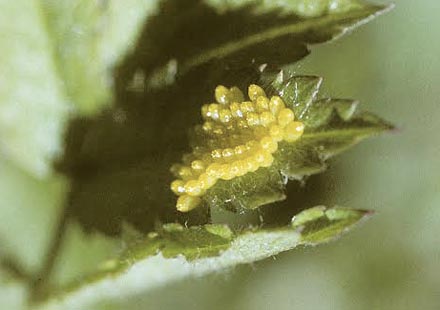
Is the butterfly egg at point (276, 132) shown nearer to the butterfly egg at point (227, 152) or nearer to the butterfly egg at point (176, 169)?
the butterfly egg at point (227, 152)

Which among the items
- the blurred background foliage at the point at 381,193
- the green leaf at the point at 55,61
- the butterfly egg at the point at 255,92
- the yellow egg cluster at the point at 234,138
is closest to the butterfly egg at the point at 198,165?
the yellow egg cluster at the point at 234,138

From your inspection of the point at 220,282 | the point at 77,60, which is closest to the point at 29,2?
the point at 77,60

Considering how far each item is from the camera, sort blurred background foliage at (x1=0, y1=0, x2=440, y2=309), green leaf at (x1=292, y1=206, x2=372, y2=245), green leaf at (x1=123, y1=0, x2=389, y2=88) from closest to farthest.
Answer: green leaf at (x1=292, y1=206, x2=372, y2=245), green leaf at (x1=123, y1=0, x2=389, y2=88), blurred background foliage at (x1=0, y1=0, x2=440, y2=309)

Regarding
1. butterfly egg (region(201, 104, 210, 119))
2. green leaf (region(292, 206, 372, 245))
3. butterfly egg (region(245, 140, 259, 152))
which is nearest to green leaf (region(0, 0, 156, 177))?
butterfly egg (region(201, 104, 210, 119))

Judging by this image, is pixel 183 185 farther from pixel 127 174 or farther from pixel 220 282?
pixel 220 282

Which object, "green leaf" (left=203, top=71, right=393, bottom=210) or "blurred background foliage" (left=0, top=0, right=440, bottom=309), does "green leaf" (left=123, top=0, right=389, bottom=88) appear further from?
"blurred background foliage" (left=0, top=0, right=440, bottom=309)

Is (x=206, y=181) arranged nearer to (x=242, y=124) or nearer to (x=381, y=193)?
(x=242, y=124)

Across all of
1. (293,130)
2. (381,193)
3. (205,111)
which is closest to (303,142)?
(293,130)
